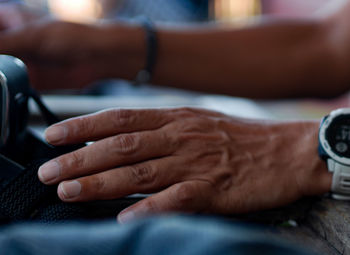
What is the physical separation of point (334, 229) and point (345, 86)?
2.52ft

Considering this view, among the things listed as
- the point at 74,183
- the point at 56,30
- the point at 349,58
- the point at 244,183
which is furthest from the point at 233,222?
the point at 349,58

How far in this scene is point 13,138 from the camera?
462mm

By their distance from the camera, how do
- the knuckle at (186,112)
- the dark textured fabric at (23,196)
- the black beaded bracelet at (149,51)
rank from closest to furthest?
the dark textured fabric at (23,196)
the knuckle at (186,112)
the black beaded bracelet at (149,51)

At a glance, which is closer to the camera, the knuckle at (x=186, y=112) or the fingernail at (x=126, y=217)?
the fingernail at (x=126, y=217)

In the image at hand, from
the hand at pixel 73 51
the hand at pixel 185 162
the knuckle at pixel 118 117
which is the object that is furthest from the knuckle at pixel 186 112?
the hand at pixel 73 51

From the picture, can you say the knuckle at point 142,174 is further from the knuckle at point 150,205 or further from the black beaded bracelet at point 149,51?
the black beaded bracelet at point 149,51

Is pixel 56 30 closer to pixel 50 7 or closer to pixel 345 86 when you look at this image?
pixel 345 86

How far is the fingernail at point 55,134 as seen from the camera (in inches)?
18.2

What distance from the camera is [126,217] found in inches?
17.1

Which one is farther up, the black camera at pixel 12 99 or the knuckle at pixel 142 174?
the black camera at pixel 12 99

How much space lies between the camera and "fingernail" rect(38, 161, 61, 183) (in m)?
0.42

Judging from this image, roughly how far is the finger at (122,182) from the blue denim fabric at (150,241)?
20cm

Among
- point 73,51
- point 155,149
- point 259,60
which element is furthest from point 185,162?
point 259,60

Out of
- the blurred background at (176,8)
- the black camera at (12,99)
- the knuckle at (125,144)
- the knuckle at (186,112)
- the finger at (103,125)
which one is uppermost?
the black camera at (12,99)
